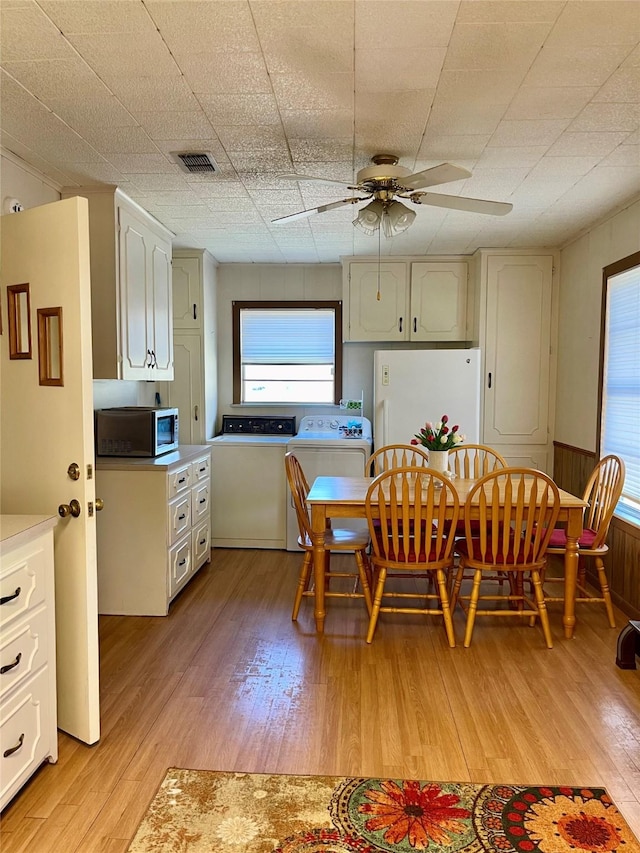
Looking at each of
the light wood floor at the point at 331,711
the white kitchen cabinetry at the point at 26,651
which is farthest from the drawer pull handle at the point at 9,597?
the light wood floor at the point at 331,711

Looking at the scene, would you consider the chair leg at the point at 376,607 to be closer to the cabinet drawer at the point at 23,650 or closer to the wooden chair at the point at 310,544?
the wooden chair at the point at 310,544

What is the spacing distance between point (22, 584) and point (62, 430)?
53 centimetres

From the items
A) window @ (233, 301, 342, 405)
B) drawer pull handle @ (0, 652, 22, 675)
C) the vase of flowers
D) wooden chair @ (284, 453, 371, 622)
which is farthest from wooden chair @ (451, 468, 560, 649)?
window @ (233, 301, 342, 405)

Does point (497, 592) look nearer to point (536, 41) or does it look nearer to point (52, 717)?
point (52, 717)

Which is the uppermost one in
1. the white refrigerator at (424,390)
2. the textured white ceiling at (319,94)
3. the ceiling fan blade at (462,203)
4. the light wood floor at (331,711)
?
the textured white ceiling at (319,94)

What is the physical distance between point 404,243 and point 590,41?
2.57m

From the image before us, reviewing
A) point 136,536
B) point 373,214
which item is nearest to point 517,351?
point 373,214

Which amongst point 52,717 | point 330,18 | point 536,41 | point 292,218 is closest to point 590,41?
point 536,41

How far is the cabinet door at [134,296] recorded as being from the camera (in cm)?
337

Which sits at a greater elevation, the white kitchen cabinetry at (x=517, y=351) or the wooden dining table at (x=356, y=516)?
the white kitchen cabinetry at (x=517, y=351)

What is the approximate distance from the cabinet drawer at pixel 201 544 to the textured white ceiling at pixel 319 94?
2119mm

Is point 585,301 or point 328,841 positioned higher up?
point 585,301

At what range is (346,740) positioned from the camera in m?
2.18

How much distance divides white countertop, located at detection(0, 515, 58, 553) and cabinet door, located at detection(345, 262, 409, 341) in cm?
331
